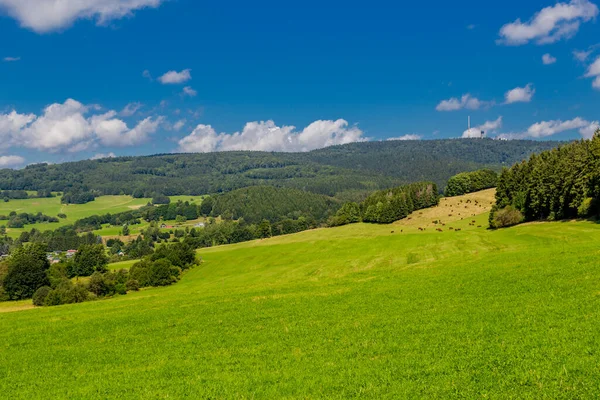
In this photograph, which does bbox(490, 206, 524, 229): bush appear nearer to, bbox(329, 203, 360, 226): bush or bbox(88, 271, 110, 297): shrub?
bbox(329, 203, 360, 226): bush

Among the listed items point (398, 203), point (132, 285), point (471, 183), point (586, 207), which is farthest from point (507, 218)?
point (471, 183)

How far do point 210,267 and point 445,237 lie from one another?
61.3 metres

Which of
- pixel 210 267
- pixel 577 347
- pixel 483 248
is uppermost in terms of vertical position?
pixel 577 347

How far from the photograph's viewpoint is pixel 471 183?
→ 180500 millimetres

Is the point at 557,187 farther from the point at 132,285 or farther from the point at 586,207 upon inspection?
the point at 132,285

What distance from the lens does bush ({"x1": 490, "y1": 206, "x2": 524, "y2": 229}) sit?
83.6m

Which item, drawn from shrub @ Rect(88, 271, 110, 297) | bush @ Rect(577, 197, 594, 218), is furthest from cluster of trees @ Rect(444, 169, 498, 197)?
shrub @ Rect(88, 271, 110, 297)

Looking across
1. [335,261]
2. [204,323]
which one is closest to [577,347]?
[204,323]

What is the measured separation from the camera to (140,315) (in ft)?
96.8

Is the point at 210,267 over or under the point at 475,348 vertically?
under

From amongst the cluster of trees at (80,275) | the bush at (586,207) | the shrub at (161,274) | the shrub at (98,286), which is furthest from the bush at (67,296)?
the bush at (586,207)

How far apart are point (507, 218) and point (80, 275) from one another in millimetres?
121987

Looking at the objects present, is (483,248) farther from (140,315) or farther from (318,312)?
(140,315)

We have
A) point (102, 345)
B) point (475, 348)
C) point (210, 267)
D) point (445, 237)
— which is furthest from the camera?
point (210, 267)
